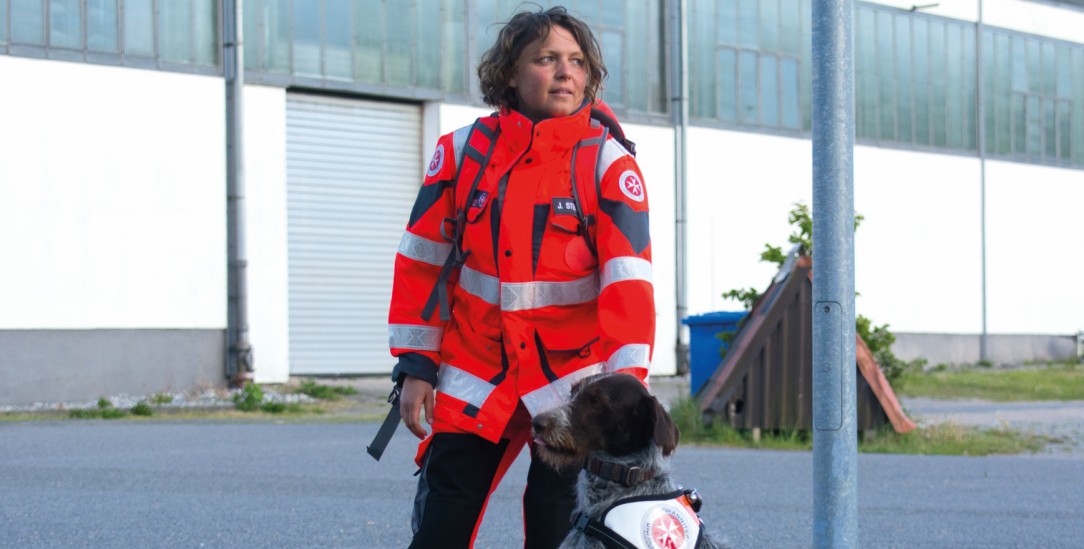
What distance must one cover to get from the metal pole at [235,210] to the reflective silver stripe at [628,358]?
19.9 meters

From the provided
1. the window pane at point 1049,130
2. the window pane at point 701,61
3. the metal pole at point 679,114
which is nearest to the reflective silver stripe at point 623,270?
the metal pole at point 679,114

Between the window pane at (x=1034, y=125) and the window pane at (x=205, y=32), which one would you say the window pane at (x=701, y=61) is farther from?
the window pane at (x=1034, y=125)

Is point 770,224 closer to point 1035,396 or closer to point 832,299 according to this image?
point 1035,396

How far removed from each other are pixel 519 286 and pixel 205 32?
20.3m

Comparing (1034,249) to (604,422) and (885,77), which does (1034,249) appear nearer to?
(885,77)

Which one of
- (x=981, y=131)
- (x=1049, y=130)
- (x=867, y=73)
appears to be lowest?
(x=981, y=131)

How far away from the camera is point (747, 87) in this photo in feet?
102

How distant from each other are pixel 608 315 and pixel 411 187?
22354mm

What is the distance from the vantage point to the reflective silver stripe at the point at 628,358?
3.82m

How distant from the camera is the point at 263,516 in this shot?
8266mm

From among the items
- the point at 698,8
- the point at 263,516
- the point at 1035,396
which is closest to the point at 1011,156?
the point at 698,8

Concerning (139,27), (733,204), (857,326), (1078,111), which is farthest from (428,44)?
(1078,111)

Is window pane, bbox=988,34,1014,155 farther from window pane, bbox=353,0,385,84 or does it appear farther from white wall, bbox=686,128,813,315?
window pane, bbox=353,0,385,84

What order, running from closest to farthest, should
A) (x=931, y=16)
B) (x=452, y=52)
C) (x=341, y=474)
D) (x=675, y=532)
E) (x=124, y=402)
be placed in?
(x=675, y=532)
(x=341, y=474)
(x=124, y=402)
(x=452, y=52)
(x=931, y=16)
